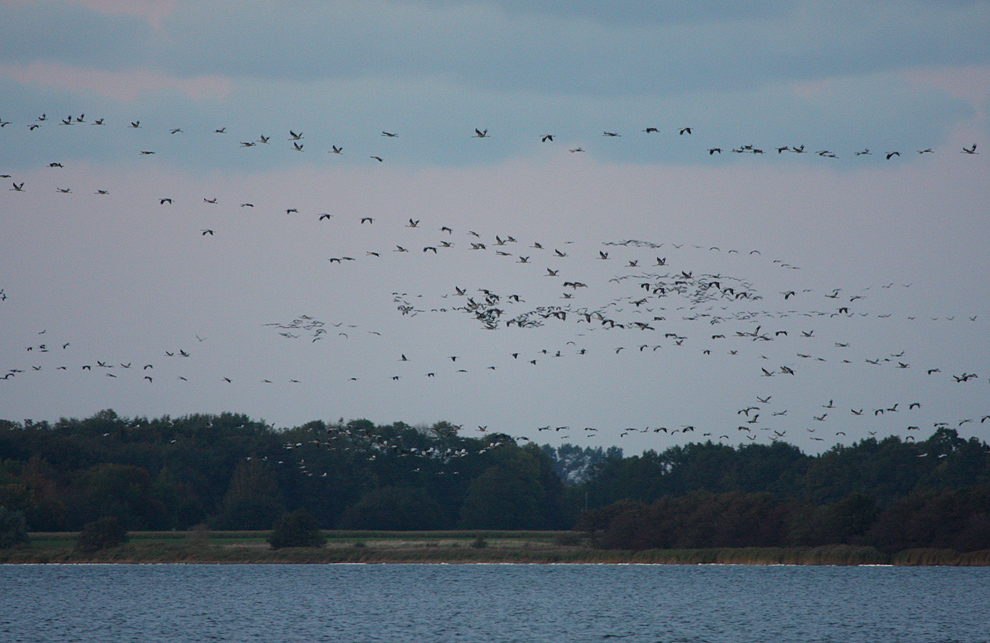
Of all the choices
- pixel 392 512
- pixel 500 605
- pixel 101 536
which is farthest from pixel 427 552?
pixel 500 605

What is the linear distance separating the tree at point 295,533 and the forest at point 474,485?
31.1ft

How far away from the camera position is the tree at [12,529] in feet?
323

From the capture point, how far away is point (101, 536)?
100812mm

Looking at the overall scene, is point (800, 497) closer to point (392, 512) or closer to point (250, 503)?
point (392, 512)

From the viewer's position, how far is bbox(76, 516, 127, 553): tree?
100 metres

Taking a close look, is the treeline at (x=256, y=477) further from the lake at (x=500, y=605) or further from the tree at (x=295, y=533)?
the lake at (x=500, y=605)

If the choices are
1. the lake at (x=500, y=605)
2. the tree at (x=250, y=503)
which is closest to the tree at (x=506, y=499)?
the tree at (x=250, y=503)

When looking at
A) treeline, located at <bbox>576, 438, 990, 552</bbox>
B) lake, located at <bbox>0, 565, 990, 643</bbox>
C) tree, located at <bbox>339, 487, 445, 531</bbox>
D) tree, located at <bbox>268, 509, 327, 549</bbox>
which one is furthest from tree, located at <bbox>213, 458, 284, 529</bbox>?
treeline, located at <bbox>576, 438, 990, 552</bbox>

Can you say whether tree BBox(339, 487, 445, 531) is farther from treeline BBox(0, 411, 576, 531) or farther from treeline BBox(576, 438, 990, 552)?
treeline BBox(576, 438, 990, 552)

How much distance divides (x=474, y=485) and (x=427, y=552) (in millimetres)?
27724

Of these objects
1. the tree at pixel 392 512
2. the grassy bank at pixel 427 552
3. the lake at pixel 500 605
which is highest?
the tree at pixel 392 512

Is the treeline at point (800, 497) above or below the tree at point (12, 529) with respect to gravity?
above

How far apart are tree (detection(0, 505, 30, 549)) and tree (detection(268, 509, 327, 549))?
2016 centimetres

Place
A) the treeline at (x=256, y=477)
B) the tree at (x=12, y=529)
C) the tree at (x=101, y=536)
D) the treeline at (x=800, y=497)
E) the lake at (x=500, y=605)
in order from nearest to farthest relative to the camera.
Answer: the lake at (x=500, y=605), the treeline at (x=800, y=497), the tree at (x=12, y=529), the tree at (x=101, y=536), the treeline at (x=256, y=477)
